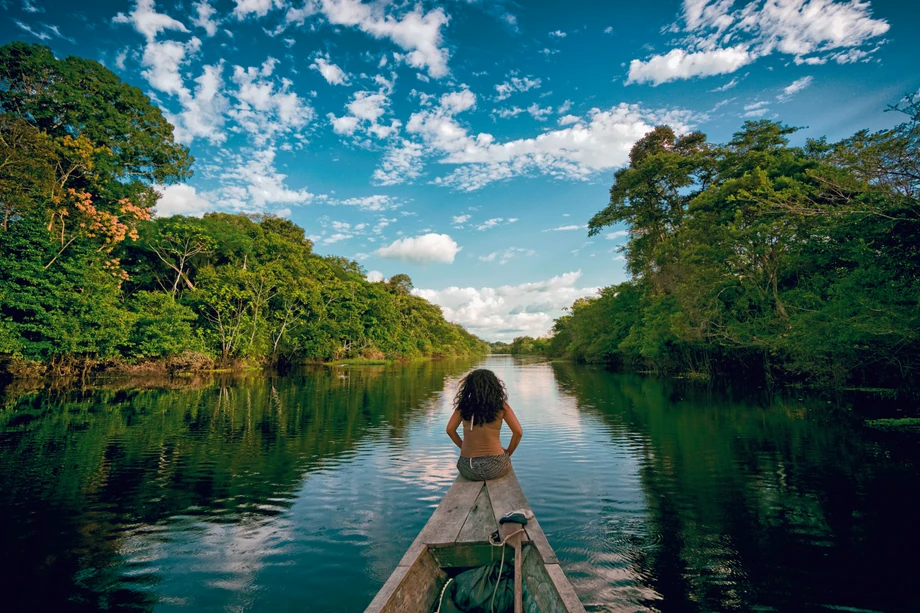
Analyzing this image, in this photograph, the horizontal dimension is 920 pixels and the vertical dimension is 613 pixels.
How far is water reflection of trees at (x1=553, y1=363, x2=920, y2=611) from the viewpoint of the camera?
177 inches

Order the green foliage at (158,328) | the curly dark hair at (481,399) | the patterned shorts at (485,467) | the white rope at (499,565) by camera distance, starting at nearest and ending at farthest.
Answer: the white rope at (499,565)
the curly dark hair at (481,399)
the patterned shorts at (485,467)
the green foliage at (158,328)

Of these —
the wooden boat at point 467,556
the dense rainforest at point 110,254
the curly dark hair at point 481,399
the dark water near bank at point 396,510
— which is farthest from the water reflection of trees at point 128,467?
the dense rainforest at point 110,254

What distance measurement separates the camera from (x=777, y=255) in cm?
2150

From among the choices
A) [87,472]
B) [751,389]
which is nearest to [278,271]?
[87,472]

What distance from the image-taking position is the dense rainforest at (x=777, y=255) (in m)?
11.3

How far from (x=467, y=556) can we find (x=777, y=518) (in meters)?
5.33

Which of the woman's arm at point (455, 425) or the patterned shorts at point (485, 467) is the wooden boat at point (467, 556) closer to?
the patterned shorts at point (485, 467)

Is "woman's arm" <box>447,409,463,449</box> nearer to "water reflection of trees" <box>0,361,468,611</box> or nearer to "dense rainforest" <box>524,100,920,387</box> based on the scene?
"water reflection of trees" <box>0,361,468,611</box>

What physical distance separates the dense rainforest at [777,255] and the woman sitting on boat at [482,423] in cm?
958

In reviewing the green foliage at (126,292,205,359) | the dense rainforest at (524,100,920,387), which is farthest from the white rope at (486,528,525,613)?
the green foliage at (126,292,205,359)

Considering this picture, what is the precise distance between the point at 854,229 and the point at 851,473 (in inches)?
322

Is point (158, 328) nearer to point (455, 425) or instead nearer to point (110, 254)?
point (110, 254)

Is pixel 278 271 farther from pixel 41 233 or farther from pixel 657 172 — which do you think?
pixel 657 172

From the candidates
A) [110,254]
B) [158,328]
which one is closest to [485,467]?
[158,328]
